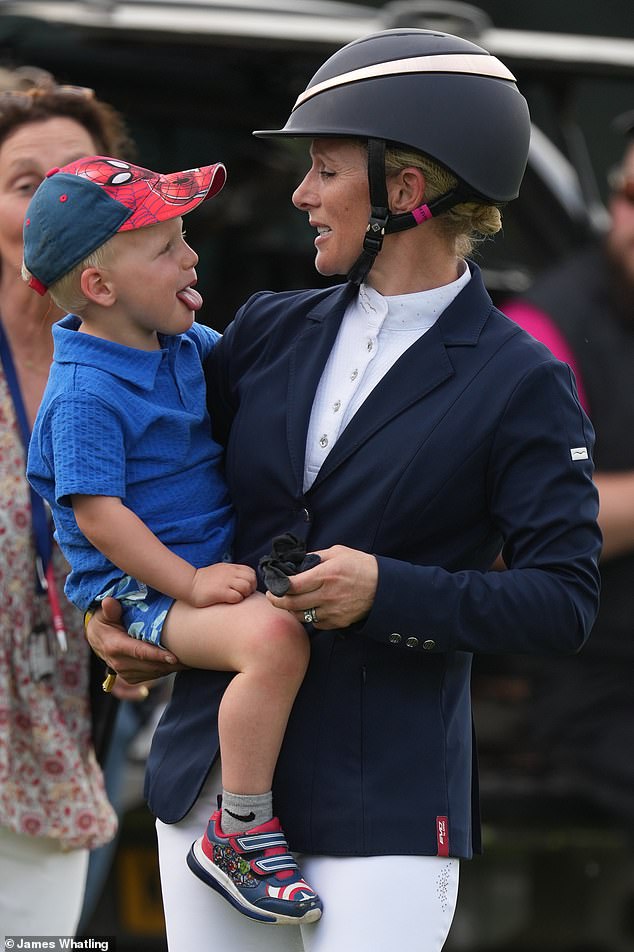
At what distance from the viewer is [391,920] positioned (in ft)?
7.74

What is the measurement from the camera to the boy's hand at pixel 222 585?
2436mm

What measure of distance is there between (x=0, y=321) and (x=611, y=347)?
A: 1.70 m

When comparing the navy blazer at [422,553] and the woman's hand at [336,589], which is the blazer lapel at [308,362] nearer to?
the navy blazer at [422,553]

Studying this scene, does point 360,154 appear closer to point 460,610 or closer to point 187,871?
point 460,610

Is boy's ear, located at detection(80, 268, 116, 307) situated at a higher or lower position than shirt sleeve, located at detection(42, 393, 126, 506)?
higher

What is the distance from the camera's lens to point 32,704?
10.7 feet

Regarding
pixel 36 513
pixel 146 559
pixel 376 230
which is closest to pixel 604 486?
pixel 36 513

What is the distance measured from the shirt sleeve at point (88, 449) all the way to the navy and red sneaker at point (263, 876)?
0.54 meters

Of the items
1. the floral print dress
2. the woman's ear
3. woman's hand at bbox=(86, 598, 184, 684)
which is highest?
the woman's ear

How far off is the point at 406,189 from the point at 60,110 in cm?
114

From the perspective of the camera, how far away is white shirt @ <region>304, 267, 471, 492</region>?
2.48 m

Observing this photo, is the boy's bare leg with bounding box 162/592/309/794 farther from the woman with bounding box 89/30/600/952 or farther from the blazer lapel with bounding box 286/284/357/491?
the blazer lapel with bounding box 286/284/357/491
